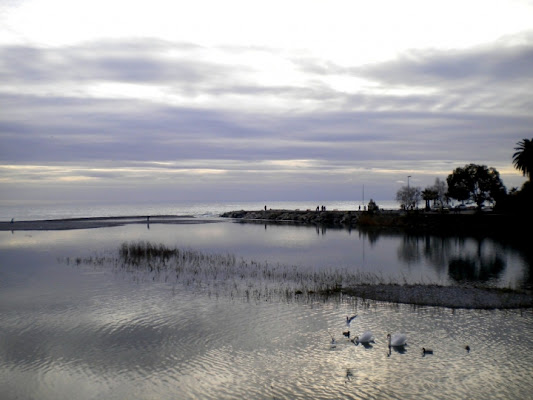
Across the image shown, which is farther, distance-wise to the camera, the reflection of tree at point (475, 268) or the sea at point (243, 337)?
the reflection of tree at point (475, 268)

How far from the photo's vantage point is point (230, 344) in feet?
57.1

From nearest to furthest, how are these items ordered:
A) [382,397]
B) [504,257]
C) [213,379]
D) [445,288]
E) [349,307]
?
[382,397]
[213,379]
[349,307]
[445,288]
[504,257]

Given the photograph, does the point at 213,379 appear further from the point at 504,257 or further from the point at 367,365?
the point at 504,257

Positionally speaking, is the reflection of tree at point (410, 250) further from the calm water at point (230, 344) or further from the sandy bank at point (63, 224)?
the sandy bank at point (63, 224)

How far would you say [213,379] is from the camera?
14.4 m

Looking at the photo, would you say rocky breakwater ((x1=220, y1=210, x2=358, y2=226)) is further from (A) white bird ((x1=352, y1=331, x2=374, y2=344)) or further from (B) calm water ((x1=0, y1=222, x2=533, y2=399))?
(A) white bird ((x1=352, y1=331, x2=374, y2=344))

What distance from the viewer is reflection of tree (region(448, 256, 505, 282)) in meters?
31.3

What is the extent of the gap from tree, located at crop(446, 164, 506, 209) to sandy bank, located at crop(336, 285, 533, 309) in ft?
252

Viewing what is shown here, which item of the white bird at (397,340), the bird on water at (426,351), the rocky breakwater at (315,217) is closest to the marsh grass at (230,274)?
the white bird at (397,340)

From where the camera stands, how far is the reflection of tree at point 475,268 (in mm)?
31281

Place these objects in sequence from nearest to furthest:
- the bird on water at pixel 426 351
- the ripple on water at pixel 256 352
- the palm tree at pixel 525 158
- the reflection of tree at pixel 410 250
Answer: the ripple on water at pixel 256 352 < the bird on water at pixel 426 351 < the reflection of tree at pixel 410 250 < the palm tree at pixel 525 158

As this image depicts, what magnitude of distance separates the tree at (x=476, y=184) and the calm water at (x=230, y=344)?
2809 inches

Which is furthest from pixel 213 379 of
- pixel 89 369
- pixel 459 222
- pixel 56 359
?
pixel 459 222

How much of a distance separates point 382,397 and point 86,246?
41.0 m
